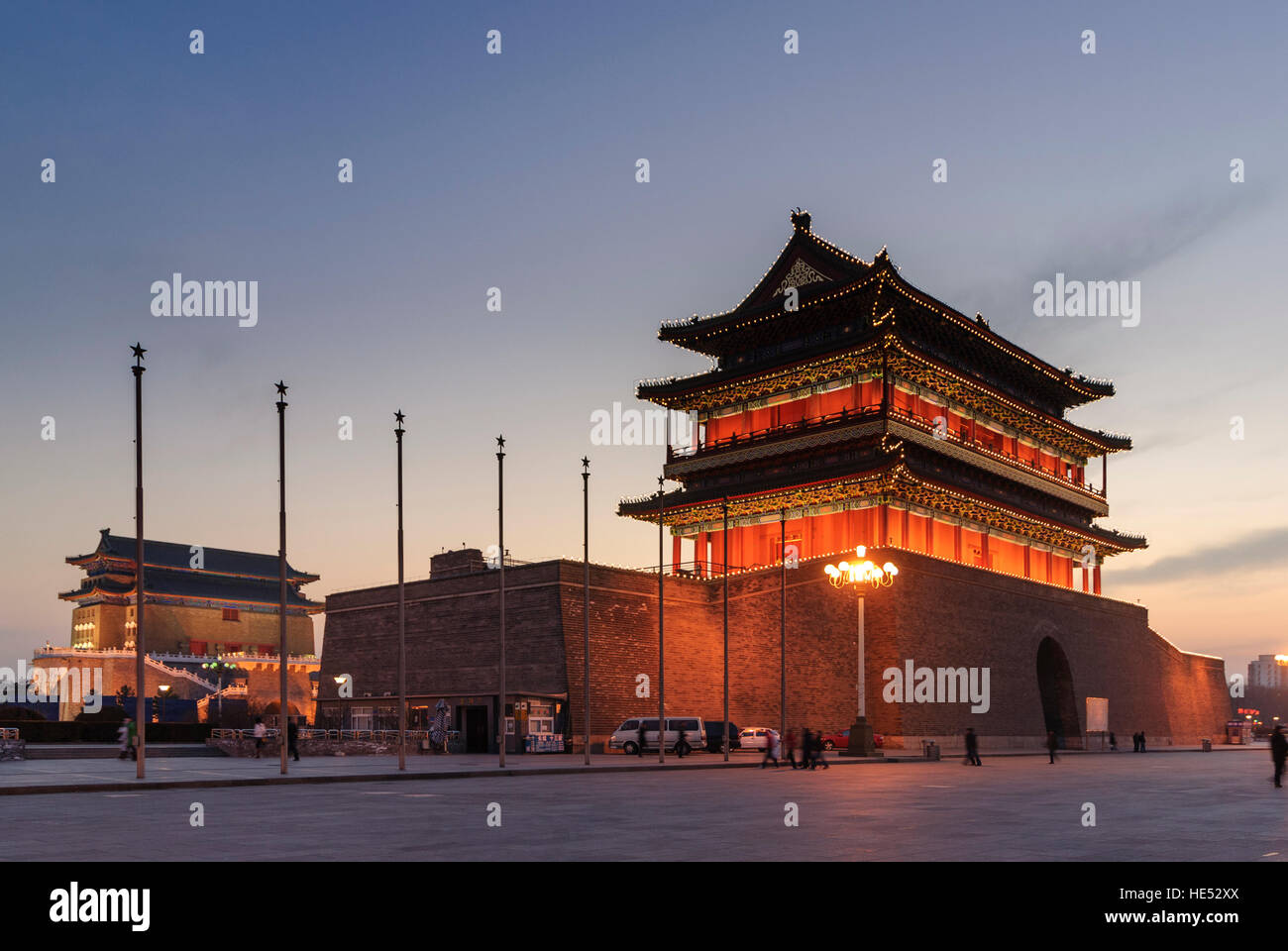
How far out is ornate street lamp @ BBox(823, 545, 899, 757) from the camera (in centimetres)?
4834

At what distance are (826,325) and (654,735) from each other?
27176 millimetres

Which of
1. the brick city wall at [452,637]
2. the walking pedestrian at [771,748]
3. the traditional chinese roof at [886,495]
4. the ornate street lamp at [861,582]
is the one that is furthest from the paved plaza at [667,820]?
the traditional chinese roof at [886,495]

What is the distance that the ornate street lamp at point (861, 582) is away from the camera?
48344mm

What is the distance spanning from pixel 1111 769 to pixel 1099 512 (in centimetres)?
4511

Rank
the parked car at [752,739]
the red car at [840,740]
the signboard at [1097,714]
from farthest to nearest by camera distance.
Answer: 1. the signboard at [1097,714]
2. the parked car at [752,739]
3. the red car at [840,740]

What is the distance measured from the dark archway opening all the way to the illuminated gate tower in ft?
20.6

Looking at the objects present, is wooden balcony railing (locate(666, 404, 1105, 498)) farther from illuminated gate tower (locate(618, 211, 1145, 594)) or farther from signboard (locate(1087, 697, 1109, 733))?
signboard (locate(1087, 697, 1109, 733))

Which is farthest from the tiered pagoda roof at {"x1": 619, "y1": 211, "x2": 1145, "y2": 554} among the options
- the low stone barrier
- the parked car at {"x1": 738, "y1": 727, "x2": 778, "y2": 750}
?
the low stone barrier

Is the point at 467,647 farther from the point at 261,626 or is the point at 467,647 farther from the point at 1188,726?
the point at 261,626

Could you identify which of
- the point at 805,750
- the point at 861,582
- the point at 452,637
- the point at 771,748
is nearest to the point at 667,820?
the point at 805,750

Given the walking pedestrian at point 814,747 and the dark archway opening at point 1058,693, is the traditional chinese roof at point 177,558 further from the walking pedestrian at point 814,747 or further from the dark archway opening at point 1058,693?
the walking pedestrian at point 814,747

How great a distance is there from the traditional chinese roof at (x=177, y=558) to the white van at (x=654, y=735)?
Answer: 285 feet

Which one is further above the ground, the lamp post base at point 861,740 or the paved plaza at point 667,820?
the paved plaza at point 667,820
